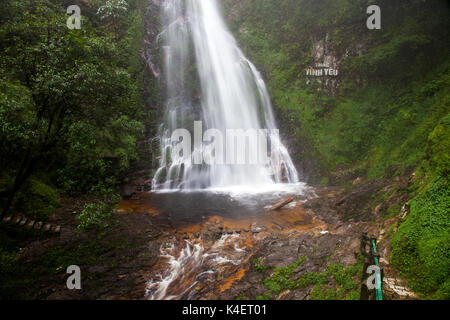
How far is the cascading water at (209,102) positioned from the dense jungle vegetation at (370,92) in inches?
59.3

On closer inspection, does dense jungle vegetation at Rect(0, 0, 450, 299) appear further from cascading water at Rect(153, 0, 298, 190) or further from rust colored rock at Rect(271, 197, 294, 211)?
rust colored rock at Rect(271, 197, 294, 211)

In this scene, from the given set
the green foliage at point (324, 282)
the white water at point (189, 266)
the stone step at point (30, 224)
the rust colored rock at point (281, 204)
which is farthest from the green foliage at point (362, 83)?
the stone step at point (30, 224)

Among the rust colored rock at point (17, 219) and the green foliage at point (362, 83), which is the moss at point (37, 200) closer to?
the rust colored rock at point (17, 219)

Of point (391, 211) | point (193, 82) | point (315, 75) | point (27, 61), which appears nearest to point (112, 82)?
point (27, 61)

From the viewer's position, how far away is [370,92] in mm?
A: 16281

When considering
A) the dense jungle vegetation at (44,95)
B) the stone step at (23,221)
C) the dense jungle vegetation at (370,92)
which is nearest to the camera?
the dense jungle vegetation at (44,95)

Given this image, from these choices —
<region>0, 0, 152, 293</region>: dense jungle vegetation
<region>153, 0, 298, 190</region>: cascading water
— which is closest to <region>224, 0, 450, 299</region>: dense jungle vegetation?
<region>153, 0, 298, 190</region>: cascading water

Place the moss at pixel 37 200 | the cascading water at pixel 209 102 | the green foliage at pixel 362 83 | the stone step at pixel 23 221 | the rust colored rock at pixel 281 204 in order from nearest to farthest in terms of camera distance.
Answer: the stone step at pixel 23 221 < the moss at pixel 37 200 < the rust colored rock at pixel 281 204 < the green foliage at pixel 362 83 < the cascading water at pixel 209 102

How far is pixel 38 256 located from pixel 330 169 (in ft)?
48.9

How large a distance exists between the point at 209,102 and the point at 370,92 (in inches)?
447

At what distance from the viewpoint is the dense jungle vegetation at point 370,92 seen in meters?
8.00

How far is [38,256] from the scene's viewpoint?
7.75m

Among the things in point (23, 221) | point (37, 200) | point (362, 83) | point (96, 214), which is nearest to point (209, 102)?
point (362, 83)
